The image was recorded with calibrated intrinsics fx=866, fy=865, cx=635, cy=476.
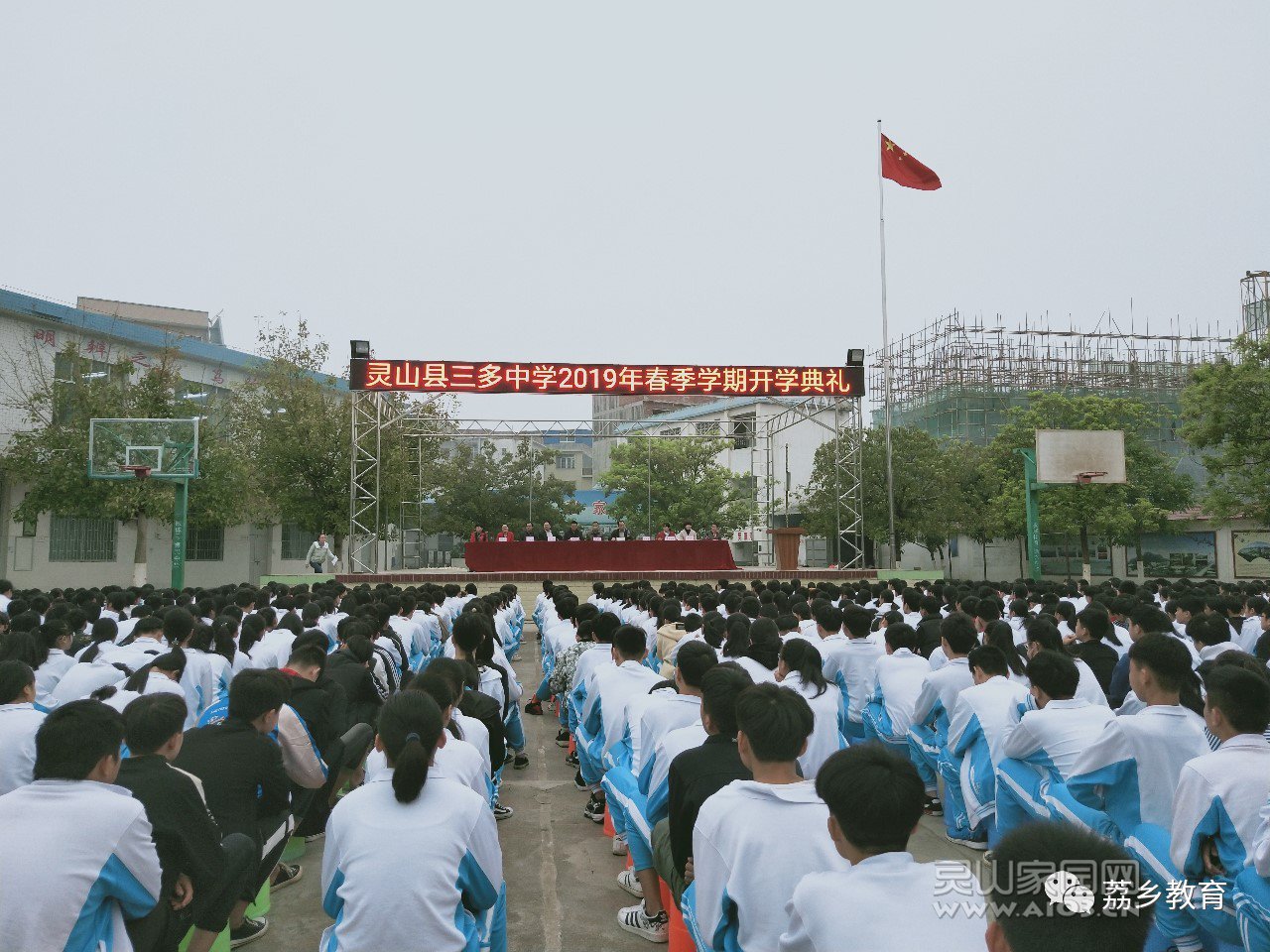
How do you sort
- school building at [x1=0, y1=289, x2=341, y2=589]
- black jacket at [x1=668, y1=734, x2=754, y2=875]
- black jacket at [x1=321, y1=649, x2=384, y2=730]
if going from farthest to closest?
school building at [x1=0, y1=289, x2=341, y2=589] → black jacket at [x1=321, y1=649, x2=384, y2=730] → black jacket at [x1=668, y1=734, x2=754, y2=875]

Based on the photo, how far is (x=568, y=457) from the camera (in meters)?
→ 58.1

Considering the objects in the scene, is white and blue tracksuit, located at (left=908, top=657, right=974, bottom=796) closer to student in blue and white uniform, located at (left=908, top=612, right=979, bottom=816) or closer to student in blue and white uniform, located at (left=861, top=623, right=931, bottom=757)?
student in blue and white uniform, located at (left=908, top=612, right=979, bottom=816)

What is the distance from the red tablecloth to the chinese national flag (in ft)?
32.4

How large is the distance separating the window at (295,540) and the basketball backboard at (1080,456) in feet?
66.0

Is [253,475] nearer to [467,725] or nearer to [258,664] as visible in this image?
[258,664]

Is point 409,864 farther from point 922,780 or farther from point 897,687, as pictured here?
point 897,687

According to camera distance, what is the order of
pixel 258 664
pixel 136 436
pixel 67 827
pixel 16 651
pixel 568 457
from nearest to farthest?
pixel 67 827, pixel 16 651, pixel 258 664, pixel 136 436, pixel 568 457

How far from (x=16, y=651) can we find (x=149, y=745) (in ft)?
10.1

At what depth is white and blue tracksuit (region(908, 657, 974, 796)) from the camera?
15.9 feet

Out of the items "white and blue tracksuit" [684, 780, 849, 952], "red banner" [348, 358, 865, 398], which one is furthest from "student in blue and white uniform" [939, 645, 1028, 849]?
"red banner" [348, 358, 865, 398]

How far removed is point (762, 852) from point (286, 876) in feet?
10.6

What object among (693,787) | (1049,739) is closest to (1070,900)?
(693,787)

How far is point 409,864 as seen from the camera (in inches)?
93.0

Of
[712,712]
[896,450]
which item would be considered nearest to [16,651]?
[712,712]
